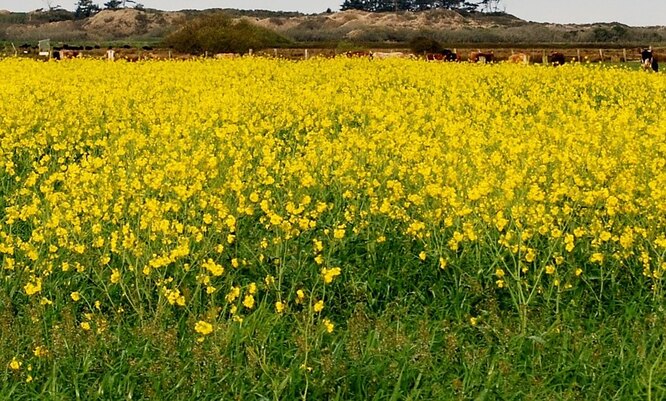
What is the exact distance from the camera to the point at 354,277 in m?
5.36

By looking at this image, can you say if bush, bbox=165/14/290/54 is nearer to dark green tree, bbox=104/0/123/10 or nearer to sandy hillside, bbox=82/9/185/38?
sandy hillside, bbox=82/9/185/38

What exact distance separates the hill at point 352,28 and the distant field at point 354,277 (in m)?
93.3

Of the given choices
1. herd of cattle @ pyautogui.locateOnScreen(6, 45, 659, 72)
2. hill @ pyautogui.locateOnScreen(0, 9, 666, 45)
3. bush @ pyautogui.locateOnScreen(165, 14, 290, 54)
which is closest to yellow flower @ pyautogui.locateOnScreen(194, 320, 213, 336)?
herd of cattle @ pyautogui.locateOnScreen(6, 45, 659, 72)

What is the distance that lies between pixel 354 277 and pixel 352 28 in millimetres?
125663

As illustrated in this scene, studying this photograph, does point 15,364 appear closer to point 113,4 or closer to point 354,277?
point 354,277

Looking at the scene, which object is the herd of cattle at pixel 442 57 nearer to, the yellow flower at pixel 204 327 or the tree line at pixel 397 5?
the yellow flower at pixel 204 327

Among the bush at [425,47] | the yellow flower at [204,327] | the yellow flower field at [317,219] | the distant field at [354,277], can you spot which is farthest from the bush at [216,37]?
the yellow flower at [204,327]

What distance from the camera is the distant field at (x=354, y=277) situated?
4.17m

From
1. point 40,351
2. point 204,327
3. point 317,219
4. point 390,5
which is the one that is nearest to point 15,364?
point 40,351

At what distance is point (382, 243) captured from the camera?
5.68m

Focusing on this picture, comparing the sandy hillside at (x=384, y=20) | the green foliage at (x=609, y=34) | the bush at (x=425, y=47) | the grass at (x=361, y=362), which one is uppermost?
the sandy hillside at (x=384, y=20)

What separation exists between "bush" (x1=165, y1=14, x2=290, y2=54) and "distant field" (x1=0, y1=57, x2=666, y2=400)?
3424cm

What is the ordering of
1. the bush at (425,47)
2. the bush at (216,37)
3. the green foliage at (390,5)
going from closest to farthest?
1. the bush at (216,37)
2. the bush at (425,47)
3. the green foliage at (390,5)

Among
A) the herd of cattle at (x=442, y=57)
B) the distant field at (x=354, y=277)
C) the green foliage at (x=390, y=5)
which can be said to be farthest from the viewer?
the green foliage at (x=390, y=5)
